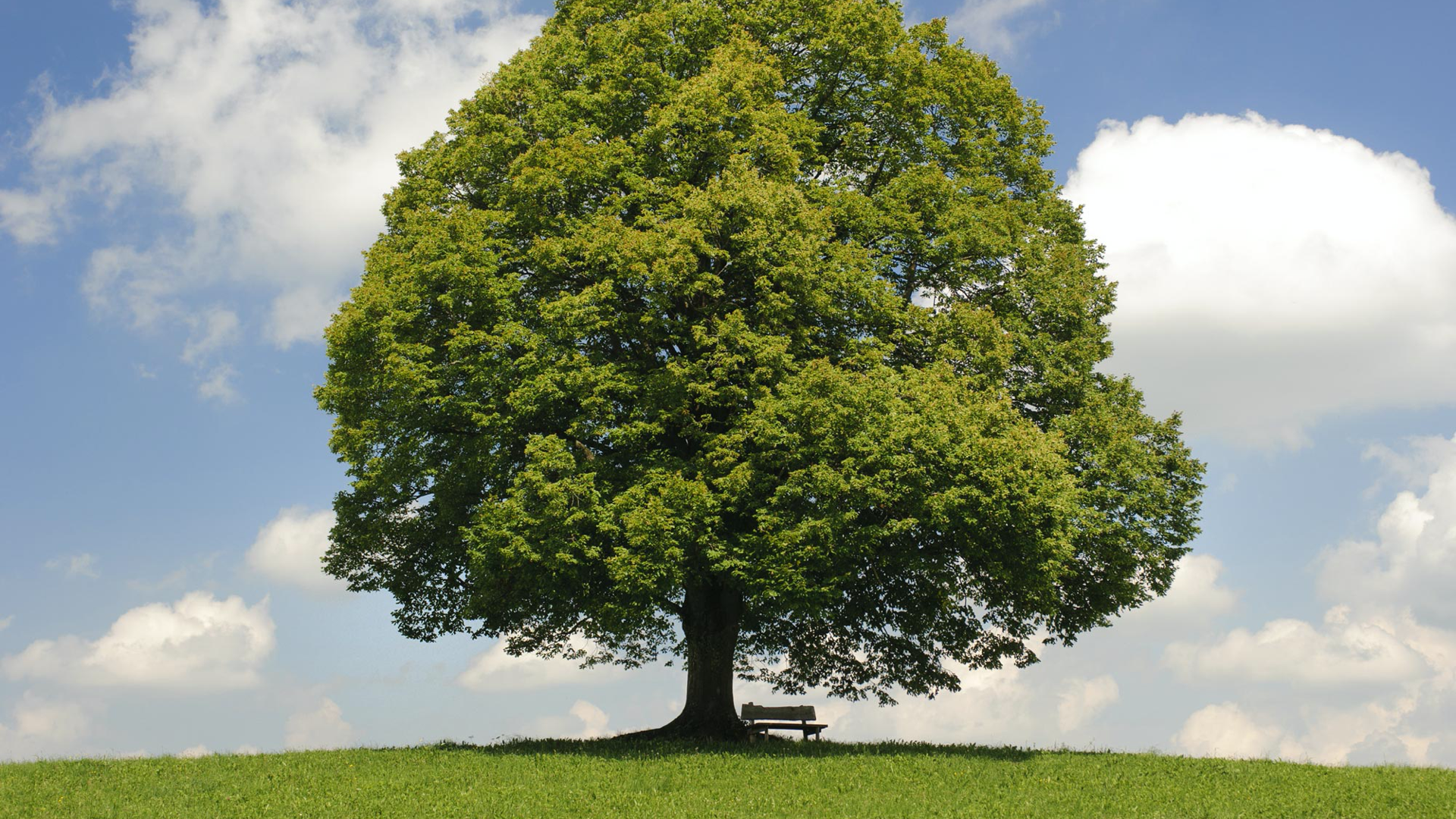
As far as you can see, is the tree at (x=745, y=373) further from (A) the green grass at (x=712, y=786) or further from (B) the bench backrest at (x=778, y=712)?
(A) the green grass at (x=712, y=786)

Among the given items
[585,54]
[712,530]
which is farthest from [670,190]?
[712,530]

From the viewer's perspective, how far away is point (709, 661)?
1083 inches

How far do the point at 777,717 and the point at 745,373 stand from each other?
9172 mm

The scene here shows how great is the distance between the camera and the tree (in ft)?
74.2

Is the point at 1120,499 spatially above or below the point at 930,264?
below

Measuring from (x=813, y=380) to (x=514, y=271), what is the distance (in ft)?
28.2

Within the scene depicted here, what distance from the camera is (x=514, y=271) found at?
26734 millimetres

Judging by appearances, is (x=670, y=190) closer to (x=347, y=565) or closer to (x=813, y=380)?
(x=813, y=380)

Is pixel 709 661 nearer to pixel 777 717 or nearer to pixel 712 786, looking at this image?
pixel 777 717

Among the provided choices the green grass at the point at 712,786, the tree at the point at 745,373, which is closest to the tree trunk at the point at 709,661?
the tree at the point at 745,373

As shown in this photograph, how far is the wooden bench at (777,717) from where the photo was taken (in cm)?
2719

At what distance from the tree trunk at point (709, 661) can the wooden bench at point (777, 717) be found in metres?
0.38

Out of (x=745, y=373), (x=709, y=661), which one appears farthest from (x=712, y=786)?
(x=745, y=373)

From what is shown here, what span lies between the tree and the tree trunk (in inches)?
3.1
